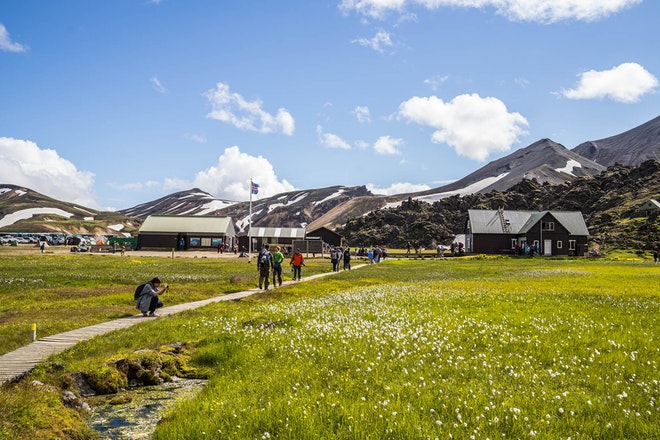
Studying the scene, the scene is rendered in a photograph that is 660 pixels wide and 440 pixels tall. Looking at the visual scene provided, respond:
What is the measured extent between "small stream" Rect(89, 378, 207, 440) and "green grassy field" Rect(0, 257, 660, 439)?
423 mm

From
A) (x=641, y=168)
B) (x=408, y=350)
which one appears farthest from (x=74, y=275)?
(x=641, y=168)

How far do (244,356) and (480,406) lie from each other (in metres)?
5.88

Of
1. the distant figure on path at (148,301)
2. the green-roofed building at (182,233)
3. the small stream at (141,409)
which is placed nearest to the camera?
the small stream at (141,409)

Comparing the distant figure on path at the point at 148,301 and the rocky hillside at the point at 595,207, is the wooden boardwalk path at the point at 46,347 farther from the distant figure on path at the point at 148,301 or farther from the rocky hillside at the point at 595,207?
the rocky hillside at the point at 595,207

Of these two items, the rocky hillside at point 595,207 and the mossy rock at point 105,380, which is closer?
the mossy rock at point 105,380

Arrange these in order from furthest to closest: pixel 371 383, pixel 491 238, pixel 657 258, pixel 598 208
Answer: pixel 598 208, pixel 491 238, pixel 657 258, pixel 371 383

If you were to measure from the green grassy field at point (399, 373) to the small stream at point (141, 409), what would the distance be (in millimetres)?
423

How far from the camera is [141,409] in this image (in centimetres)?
881

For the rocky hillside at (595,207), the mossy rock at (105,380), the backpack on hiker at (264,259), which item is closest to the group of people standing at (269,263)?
the backpack on hiker at (264,259)

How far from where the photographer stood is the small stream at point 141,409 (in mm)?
7660

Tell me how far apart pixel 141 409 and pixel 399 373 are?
5004mm

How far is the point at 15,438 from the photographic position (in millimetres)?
6219

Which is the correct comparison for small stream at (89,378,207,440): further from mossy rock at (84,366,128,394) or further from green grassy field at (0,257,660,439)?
green grassy field at (0,257,660,439)

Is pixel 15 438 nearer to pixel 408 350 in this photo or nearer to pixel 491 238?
pixel 408 350
